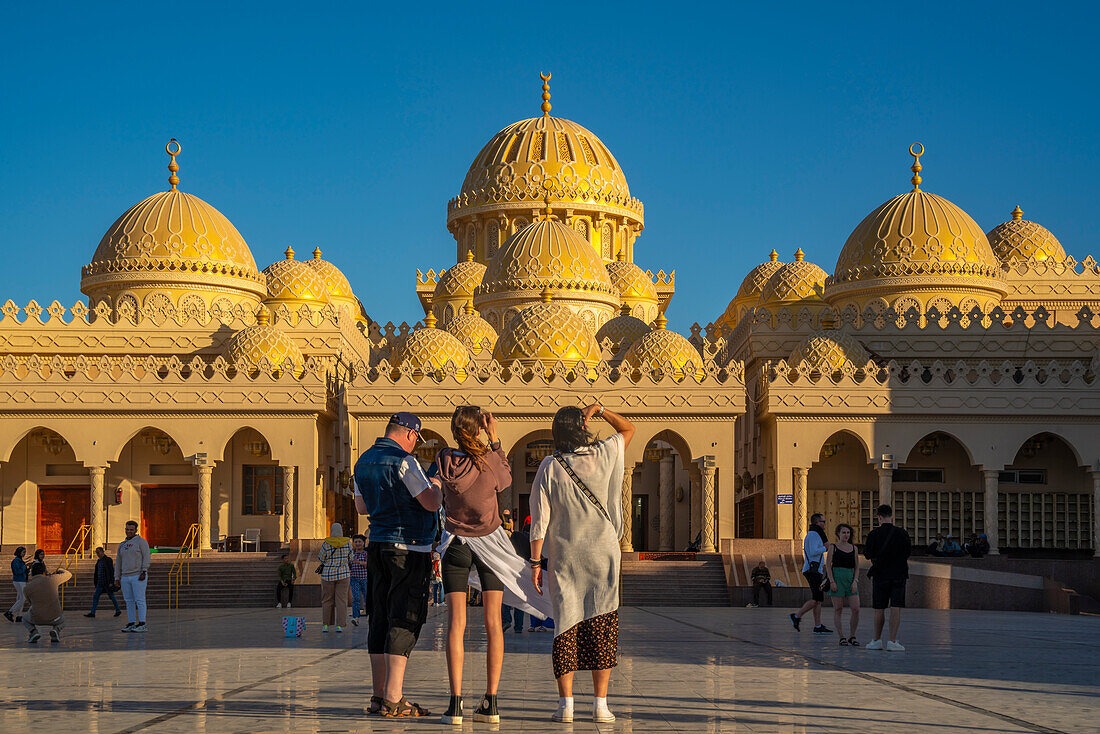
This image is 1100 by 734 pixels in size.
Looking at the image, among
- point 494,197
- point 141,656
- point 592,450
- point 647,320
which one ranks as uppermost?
point 494,197

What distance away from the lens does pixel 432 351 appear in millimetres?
35781

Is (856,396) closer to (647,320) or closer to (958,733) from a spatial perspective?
(647,320)

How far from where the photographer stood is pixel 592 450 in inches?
327

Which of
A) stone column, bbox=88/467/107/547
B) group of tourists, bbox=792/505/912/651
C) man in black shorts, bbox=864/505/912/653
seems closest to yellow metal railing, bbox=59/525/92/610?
stone column, bbox=88/467/107/547

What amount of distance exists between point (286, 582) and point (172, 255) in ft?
59.3

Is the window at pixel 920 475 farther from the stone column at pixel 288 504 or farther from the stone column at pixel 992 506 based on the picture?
the stone column at pixel 288 504

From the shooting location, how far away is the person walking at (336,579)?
1590cm

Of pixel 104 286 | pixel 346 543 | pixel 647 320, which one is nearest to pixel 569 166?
pixel 647 320

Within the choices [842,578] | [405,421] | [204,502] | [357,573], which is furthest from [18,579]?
[405,421]

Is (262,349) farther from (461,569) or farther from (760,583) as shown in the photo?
(461,569)

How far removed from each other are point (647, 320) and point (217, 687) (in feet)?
119

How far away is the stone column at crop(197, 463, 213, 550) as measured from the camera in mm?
32531

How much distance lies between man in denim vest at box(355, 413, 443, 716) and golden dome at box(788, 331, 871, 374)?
85.2 ft

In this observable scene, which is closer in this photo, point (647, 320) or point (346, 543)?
point (346, 543)
